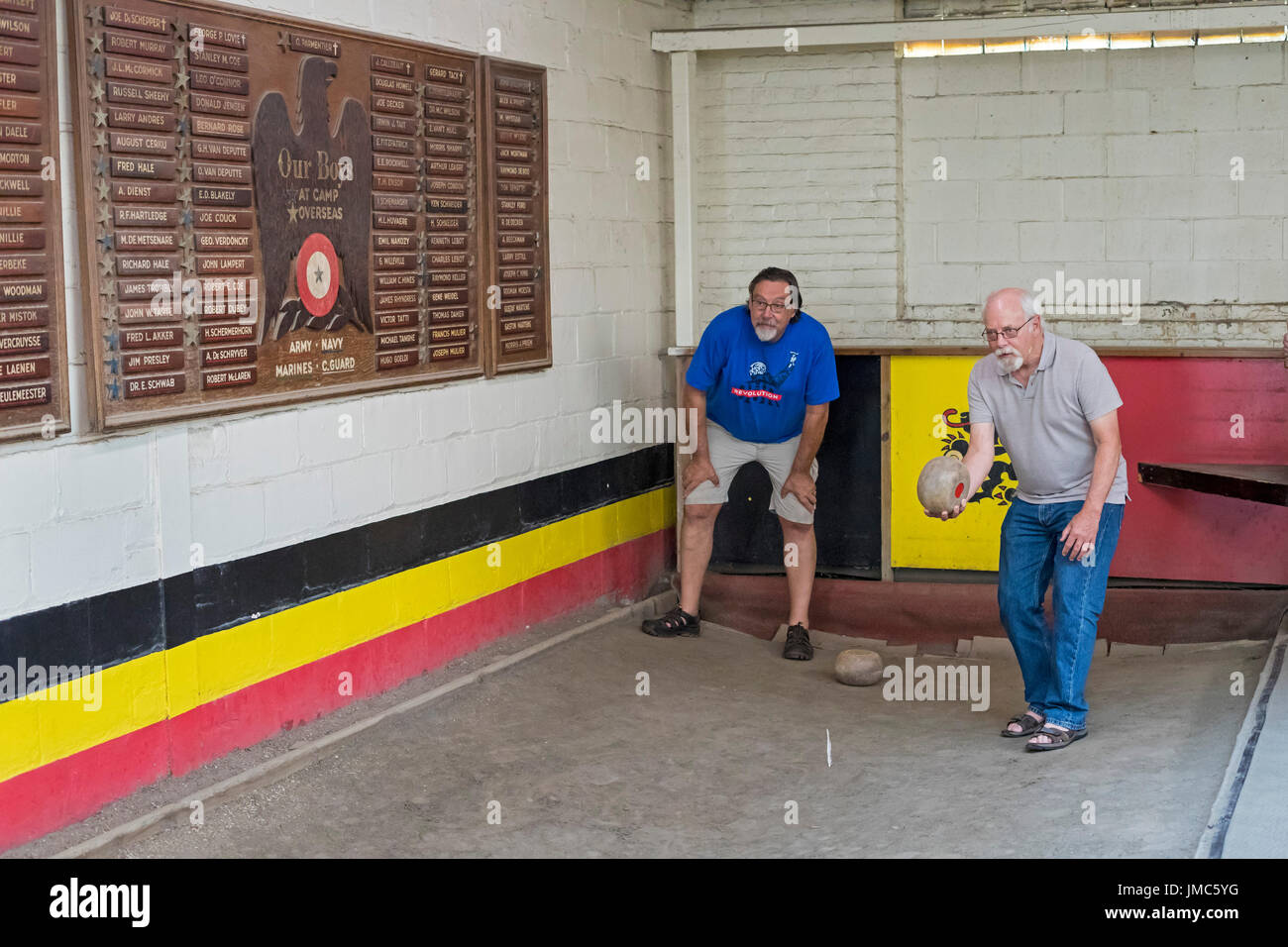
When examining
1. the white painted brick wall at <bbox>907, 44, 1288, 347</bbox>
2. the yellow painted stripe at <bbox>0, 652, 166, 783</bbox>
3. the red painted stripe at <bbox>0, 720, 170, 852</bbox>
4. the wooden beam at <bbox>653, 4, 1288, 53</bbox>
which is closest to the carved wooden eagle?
the yellow painted stripe at <bbox>0, 652, 166, 783</bbox>

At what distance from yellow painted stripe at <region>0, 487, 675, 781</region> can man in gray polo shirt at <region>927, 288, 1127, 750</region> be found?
2358 mm

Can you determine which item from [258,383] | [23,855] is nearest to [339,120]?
[258,383]

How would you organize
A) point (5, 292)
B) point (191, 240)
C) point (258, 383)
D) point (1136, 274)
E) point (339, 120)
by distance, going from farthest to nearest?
point (1136, 274)
point (339, 120)
point (258, 383)
point (191, 240)
point (5, 292)

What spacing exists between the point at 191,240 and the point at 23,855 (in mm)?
2070

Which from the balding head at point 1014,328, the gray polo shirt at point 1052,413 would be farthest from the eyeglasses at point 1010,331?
the gray polo shirt at point 1052,413

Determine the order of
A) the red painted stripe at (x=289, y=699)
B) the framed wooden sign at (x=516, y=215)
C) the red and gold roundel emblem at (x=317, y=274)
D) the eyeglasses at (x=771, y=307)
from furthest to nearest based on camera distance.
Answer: the eyeglasses at (x=771, y=307) → the framed wooden sign at (x=516, y=215) → the red and gold roundel emblem at (x=317, y=274) → the red painted stripe at (x=289, y=699)

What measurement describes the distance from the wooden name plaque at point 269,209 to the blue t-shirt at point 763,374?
1184 mm

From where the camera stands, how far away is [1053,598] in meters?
5.57

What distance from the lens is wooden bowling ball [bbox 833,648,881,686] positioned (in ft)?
22.4

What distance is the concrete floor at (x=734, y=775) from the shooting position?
4.75 meters

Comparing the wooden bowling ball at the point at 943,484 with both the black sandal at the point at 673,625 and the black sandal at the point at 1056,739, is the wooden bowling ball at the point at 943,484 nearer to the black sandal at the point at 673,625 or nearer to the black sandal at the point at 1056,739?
the black sandal at the point at 1056,739

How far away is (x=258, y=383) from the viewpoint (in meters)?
5.35

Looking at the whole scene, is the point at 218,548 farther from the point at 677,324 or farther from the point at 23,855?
the point at 677,324

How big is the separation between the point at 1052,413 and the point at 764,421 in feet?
7.12
